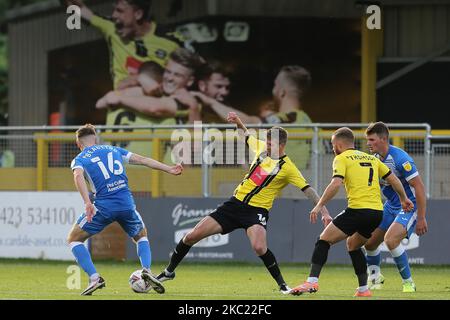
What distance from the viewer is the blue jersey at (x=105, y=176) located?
50.4ft

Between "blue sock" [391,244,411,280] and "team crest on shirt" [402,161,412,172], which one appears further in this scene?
"blue sock" [391,244,411,280]

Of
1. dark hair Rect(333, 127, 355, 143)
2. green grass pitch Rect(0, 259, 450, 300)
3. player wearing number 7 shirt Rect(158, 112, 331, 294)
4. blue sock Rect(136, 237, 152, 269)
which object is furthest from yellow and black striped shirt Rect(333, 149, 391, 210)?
blue sock Rect(136, 237, 152, 269)

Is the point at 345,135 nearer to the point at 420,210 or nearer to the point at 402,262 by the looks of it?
the point at 420,210

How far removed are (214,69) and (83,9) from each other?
11.6 ft

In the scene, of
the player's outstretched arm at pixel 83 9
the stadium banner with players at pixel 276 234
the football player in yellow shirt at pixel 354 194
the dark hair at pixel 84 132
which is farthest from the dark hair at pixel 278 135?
the player's outstretched arm at pixel 83 9

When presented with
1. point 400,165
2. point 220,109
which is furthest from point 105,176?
point 220,109

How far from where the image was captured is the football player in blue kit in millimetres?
15758

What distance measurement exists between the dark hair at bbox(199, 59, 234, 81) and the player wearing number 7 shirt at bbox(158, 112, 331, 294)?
13.9m

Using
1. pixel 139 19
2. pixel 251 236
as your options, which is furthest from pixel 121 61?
pixel 251 236

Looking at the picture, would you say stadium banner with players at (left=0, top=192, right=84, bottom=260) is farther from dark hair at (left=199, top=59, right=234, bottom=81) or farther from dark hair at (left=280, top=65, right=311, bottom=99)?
dark hair at (left=280, top=65, right=311, bottom=99)

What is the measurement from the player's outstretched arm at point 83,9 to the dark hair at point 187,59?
7.26 ft

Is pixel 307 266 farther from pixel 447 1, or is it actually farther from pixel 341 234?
pixel 447 1

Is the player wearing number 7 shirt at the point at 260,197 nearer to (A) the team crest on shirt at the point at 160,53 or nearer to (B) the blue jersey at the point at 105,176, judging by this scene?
(B) the blue jersey at the point at 105,176

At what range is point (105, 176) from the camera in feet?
50.5
